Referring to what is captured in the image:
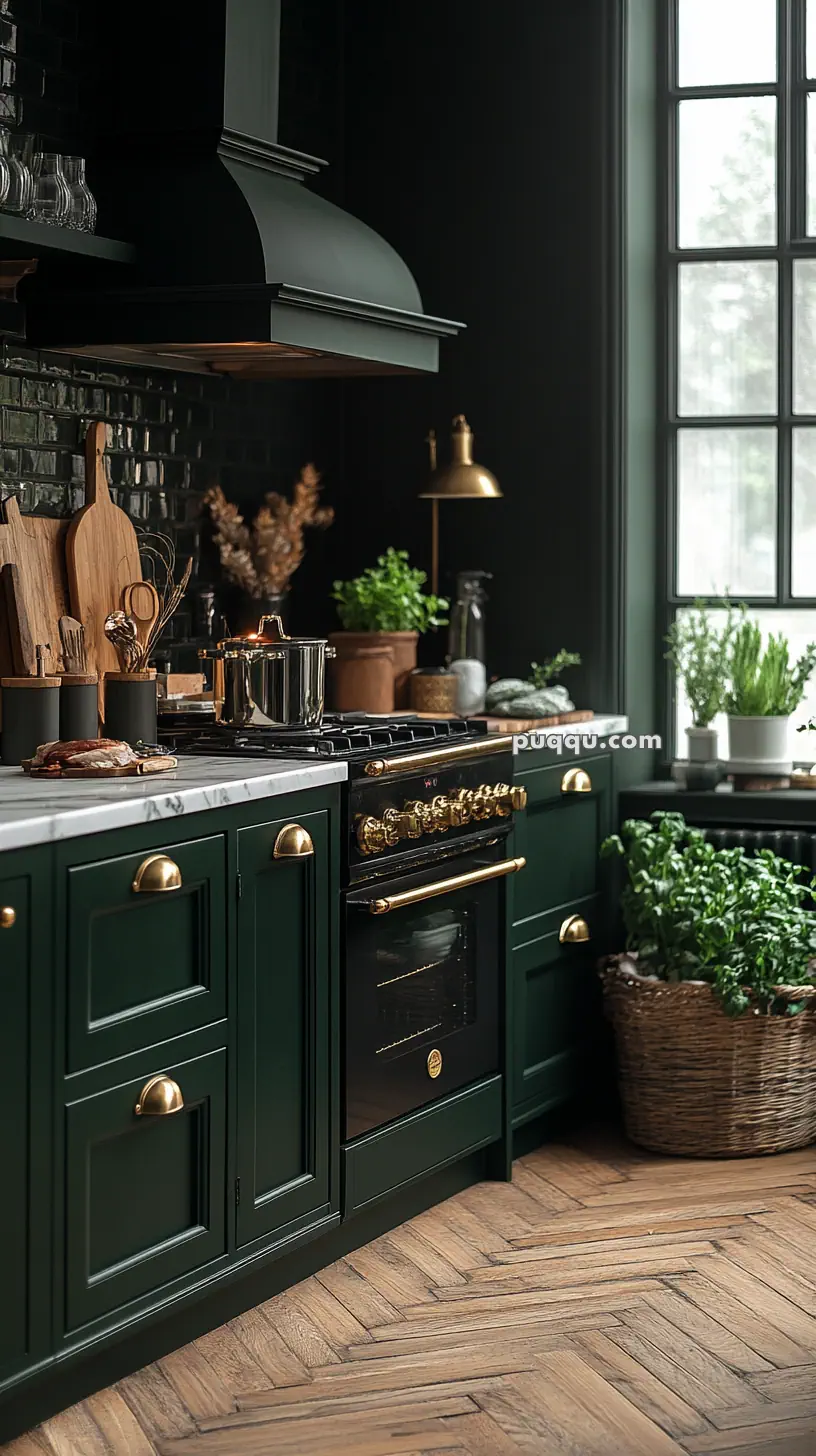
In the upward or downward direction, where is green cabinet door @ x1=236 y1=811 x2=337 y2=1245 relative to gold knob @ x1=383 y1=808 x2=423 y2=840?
downward

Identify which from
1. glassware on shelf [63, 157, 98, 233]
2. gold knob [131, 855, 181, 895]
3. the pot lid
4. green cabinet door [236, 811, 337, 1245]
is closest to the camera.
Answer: gold knob [131, 855, 181, 895]

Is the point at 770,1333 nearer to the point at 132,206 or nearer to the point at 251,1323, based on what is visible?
the point at 251,1323

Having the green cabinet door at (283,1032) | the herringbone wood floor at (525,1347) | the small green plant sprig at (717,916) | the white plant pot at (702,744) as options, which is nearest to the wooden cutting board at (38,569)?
the green cabinet door at (283,1032)

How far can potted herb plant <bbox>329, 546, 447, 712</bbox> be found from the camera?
460 cm

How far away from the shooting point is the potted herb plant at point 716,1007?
417 centimetres

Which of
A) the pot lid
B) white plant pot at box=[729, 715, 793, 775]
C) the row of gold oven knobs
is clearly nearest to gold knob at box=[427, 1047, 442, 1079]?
the row of gold oven knobs

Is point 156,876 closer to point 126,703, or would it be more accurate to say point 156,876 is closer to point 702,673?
point 126,703

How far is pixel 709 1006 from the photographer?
4.18m

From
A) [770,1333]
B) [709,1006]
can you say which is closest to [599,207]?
[709,1006]

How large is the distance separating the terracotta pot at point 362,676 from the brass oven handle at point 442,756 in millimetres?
570

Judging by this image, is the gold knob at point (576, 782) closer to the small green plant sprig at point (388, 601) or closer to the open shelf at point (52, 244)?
the small green plant sprig at point (388, 601)

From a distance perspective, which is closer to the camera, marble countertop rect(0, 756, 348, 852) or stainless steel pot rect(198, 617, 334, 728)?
marble countertop rect(0, 756, 348, 852)

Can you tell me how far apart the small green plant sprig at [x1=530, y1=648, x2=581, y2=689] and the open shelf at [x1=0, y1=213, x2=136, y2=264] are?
158 cm

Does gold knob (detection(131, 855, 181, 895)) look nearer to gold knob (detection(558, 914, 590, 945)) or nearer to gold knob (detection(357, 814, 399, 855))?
gold knob (detection(357, 814, 399, 855))
